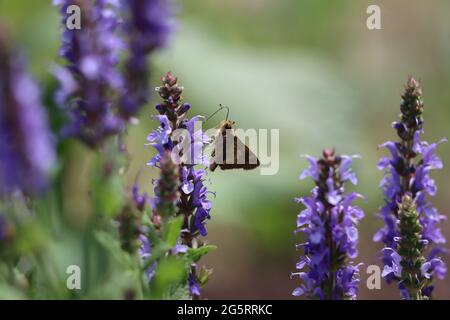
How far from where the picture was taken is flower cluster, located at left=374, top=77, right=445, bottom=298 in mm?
1869

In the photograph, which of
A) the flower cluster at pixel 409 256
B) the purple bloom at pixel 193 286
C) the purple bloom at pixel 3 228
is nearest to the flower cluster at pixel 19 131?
the purple bloom at pixel 3 228

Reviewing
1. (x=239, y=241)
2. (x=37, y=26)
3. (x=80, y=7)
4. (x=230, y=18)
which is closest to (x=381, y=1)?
(x=230, y=18)

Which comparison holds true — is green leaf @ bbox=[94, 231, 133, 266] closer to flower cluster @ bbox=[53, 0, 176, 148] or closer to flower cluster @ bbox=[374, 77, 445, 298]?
flower cluster @ bbox=[53, 0, 176, 148]

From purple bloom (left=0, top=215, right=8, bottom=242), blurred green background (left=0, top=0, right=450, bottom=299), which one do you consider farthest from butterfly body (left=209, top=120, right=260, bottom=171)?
blurred green background (left=0, top=0, right=450, bottom=299)

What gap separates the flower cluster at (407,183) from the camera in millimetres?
1869

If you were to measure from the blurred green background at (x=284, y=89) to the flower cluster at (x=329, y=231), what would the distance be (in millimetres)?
2376

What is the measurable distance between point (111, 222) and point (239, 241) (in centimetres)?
377

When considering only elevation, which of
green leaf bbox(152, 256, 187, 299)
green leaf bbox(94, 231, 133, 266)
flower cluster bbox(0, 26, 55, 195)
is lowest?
green leaf bbox(152, 256, 187, 299)

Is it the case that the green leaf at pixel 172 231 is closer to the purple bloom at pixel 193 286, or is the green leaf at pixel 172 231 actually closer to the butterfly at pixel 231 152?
the purple bloom at pixel 193 286

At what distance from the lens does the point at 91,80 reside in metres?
1.37

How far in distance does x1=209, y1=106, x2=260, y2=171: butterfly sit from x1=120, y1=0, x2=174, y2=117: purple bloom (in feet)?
2.31

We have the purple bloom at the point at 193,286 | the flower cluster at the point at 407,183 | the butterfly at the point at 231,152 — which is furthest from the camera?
the butterfly at the point at 231,152

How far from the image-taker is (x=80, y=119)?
1416 mm

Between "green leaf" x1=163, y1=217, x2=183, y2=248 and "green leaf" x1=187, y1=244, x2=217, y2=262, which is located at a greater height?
"green leaf" x1=163, y1=217, x2=183, y2=248
